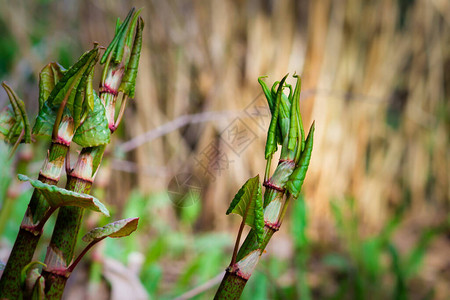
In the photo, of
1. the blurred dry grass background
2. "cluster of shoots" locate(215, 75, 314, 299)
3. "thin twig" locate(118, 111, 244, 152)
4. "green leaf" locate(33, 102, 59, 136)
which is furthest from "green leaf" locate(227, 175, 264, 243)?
the blurred dry grass background

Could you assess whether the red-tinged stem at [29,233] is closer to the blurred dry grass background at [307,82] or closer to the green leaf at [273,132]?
the green leaf at [273,132]

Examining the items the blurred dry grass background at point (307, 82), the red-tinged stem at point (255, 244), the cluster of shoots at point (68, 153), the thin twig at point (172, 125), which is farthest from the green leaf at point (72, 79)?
the blurred dry grass background at point (307, 82)

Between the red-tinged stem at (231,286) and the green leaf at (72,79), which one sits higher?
the green leaf at (72,79)

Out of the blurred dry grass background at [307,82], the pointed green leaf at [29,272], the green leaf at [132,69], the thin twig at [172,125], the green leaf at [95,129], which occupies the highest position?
the blurred dry grass background at [307,82]

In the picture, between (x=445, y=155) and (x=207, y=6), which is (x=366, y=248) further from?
(x=207, y=6)

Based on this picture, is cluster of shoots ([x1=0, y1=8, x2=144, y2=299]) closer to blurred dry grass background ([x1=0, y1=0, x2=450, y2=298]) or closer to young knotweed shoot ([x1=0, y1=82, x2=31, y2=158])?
young knotweed shoot ([x1=0, y1=82, x2=31, y2=158])

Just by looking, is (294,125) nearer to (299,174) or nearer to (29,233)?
(299,174)
